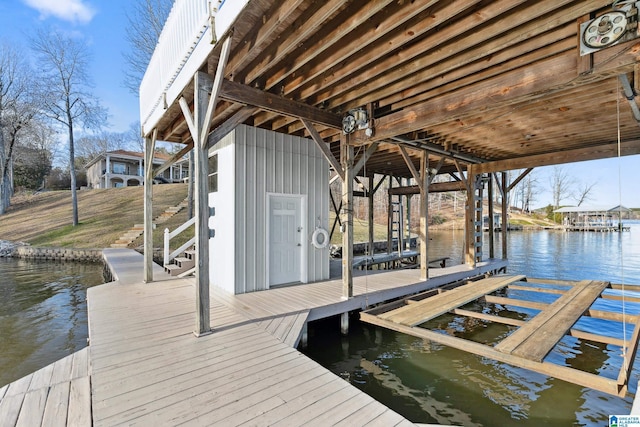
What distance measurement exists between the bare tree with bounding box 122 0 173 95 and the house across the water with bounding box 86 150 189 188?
12.6 metres

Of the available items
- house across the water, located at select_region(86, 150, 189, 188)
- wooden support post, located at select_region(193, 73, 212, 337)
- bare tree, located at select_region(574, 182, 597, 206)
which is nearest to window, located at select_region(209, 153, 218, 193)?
wooden support post, located at select_region(193, 73, 212, 337)

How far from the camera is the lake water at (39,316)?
421 centimetres

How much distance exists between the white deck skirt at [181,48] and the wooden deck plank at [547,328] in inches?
171

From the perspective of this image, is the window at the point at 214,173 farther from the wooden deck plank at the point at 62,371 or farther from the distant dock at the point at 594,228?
the distant dock at the point at 594,228

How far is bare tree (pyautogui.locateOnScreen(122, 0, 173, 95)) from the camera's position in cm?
1141

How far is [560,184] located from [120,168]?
54.1 meters

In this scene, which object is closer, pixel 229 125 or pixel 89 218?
pixel 229 125

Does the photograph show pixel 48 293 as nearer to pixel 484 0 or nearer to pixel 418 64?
pixel 418 64

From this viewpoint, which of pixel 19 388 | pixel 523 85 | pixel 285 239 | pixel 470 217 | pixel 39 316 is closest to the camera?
pixel 19 388

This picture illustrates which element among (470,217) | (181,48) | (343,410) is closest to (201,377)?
(343,410)

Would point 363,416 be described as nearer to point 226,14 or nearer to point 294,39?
point 294,39

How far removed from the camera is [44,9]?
1448cm

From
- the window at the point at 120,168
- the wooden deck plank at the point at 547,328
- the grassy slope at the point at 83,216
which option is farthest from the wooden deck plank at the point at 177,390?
the window at the point at 120,168

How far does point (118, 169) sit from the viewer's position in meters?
26.8
